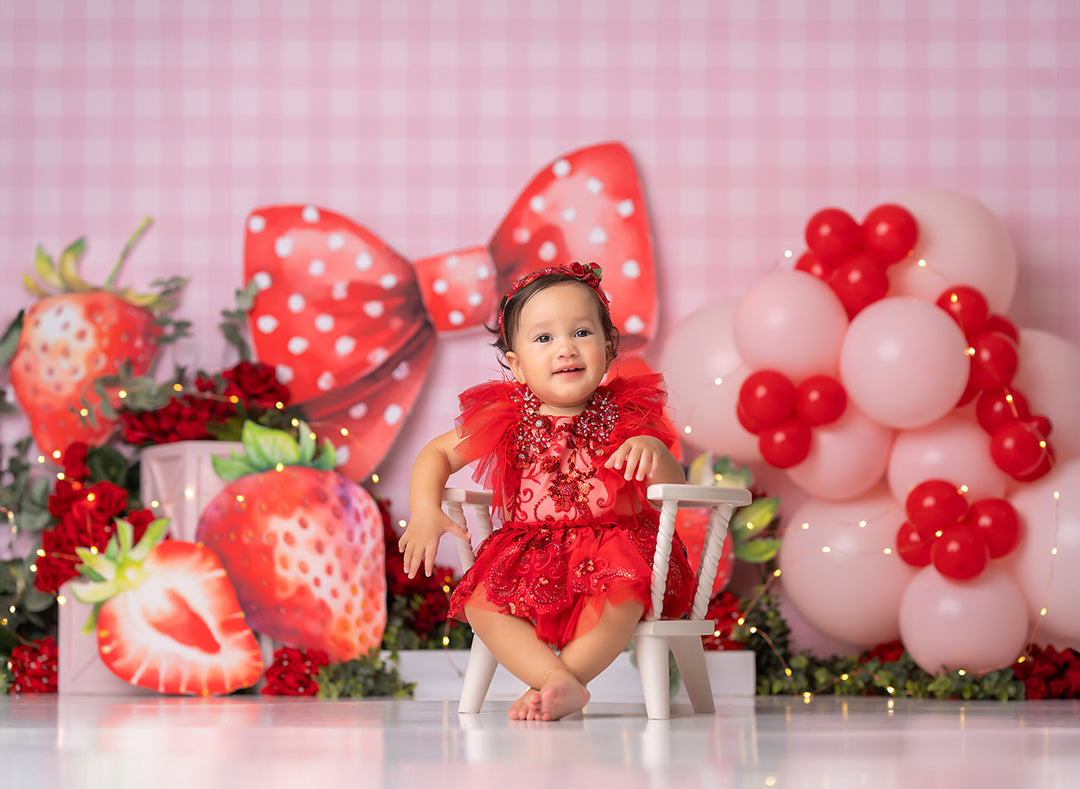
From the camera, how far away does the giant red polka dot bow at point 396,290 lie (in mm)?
3305

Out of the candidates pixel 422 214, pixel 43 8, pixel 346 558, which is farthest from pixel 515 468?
pixel 43 8

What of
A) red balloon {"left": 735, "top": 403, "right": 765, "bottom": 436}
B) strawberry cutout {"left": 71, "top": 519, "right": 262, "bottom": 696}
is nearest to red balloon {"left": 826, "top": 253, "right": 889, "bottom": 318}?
red balloon {"left": 735, "top": 403, "right": 765, "bottom": 436}

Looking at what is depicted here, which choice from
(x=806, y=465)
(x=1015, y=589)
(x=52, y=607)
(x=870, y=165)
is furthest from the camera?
(x=870, y=165)

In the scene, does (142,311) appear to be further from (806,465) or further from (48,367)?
(806,465)

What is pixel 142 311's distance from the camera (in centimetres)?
335

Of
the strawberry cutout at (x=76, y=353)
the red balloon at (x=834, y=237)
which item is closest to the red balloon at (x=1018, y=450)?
the red balloon at (x=834, y=237)

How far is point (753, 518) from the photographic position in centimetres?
304

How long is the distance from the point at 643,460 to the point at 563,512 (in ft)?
0.61

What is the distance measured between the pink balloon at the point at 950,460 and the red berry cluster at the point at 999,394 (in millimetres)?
30

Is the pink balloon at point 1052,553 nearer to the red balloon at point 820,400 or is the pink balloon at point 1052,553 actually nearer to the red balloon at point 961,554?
the red balloon at point 961,554

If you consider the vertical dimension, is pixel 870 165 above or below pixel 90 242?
above

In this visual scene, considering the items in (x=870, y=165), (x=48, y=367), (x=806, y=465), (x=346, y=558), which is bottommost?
(x=346, y=558)

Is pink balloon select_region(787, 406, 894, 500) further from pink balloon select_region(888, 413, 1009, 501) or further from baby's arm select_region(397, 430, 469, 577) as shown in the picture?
baby's arm select_region(397, 430, 469, 577)

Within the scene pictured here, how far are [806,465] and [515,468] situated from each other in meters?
1.02
